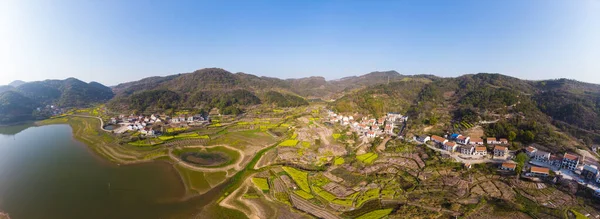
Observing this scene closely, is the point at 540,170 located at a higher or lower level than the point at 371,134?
lower

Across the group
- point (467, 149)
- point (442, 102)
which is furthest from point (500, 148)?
point (442, 102)

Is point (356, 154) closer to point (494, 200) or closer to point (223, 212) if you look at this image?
point (494, 200)

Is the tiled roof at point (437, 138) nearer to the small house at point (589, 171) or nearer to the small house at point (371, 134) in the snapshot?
the small house at point (371, 134)

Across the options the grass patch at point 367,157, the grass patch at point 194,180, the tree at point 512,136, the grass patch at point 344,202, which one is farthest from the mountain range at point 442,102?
the grass patch at point 194,180

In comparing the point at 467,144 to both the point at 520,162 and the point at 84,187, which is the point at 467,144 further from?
the point at 84,187

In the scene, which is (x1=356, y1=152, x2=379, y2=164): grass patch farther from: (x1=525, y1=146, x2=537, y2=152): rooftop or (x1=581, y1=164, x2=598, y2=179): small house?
(x1=581, y1=164, x2=598, y2=179): small house

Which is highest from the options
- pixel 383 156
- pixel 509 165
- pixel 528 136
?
pixel 528 136

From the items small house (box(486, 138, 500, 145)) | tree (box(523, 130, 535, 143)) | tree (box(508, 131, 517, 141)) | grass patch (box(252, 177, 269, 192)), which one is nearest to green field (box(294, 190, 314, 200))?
grass patch (box(252, 177, 269, 192))
